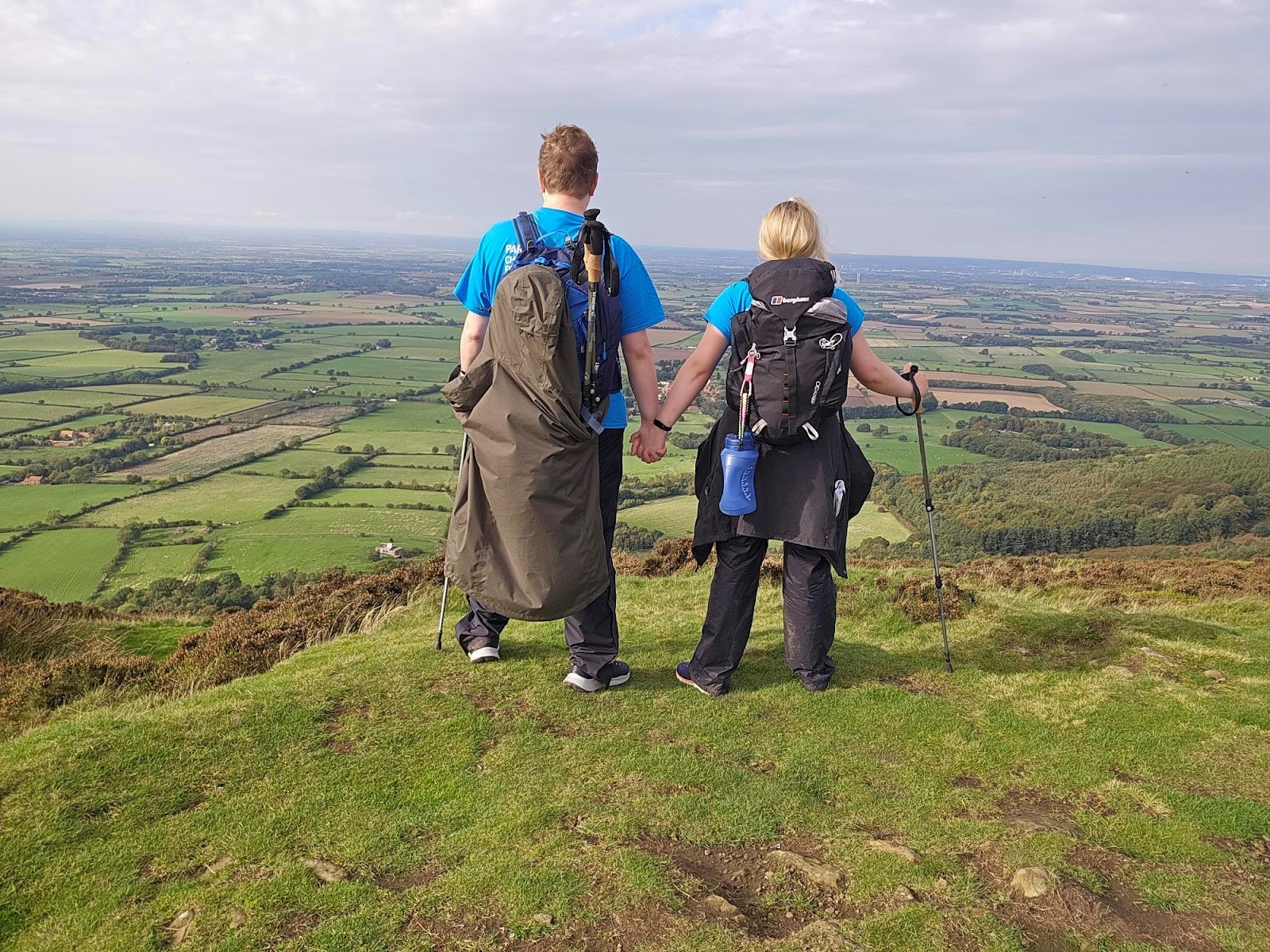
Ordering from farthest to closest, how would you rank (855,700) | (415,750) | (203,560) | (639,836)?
(203,560) → (855,700) → (415,750) → (639,836)

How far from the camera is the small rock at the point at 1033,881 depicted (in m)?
3.82

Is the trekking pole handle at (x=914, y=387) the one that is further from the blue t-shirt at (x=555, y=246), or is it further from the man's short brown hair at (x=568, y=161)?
the man's short brown hair at (x=568, y=161)

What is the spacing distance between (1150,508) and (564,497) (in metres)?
40.4

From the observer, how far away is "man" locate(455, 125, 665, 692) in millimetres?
5344

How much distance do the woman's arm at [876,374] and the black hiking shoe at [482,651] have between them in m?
3.62

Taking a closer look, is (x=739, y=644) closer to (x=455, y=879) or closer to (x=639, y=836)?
(x=639, y=836)

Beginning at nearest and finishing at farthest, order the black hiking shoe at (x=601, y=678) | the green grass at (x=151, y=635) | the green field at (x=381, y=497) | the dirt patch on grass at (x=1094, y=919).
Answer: the dirt patch on grass at (x=1094, y=919) < the black hiking shoe at (x=601, y=678) < the green grass at (x=151, y=635) < the green field at (x=381, y=497)

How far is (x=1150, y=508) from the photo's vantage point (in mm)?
36750

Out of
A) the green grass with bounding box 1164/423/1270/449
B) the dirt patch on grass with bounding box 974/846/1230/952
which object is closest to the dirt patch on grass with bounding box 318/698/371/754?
the dirt patch on grass with bounding box 974/846/1230/952

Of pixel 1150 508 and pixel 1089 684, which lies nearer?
pixel 1089 684

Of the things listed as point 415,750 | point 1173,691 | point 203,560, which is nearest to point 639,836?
point 415,750

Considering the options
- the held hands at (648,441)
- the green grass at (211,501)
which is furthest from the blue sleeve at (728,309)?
the green grass at (211,501)

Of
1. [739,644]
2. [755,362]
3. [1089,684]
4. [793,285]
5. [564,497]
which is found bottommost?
[1089,684]

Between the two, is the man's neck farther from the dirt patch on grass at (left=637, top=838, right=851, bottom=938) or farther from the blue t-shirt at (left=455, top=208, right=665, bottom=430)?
the dirt patch on grass at (left=637, top=838, right=851, bottom=938)
